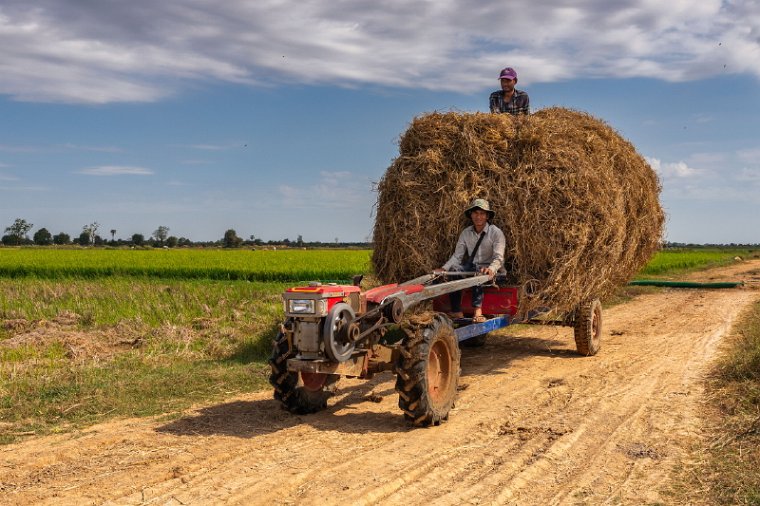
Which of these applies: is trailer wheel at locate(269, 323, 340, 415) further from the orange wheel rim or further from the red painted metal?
the red painted metal

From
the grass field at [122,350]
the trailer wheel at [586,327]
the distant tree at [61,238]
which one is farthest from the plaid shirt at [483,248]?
the distant tree at [61,238]

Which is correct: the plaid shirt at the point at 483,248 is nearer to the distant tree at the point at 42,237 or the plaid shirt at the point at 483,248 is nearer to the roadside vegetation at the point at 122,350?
the roadside vegetation at the point at 122,350

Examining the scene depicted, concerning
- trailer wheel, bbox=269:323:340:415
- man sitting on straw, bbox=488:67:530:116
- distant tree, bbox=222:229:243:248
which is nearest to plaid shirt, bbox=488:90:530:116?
man sitting on straw, bbox=488:67:530:116

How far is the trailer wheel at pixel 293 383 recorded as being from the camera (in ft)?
20.1

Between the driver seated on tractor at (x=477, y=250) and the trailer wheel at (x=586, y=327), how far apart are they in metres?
1.72

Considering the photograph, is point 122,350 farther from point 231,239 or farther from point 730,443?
point 231,239

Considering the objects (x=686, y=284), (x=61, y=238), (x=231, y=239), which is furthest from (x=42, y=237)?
(x=686, y=284)

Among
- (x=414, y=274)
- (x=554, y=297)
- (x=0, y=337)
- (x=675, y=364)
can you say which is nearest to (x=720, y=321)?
(x=675, y=364)

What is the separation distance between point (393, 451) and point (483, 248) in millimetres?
3474

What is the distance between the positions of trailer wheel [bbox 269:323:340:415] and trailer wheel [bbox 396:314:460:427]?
65 cm

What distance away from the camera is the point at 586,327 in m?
9.38

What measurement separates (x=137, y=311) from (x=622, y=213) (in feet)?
28.0

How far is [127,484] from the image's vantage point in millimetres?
4594

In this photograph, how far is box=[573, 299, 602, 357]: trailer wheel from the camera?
366 inches
